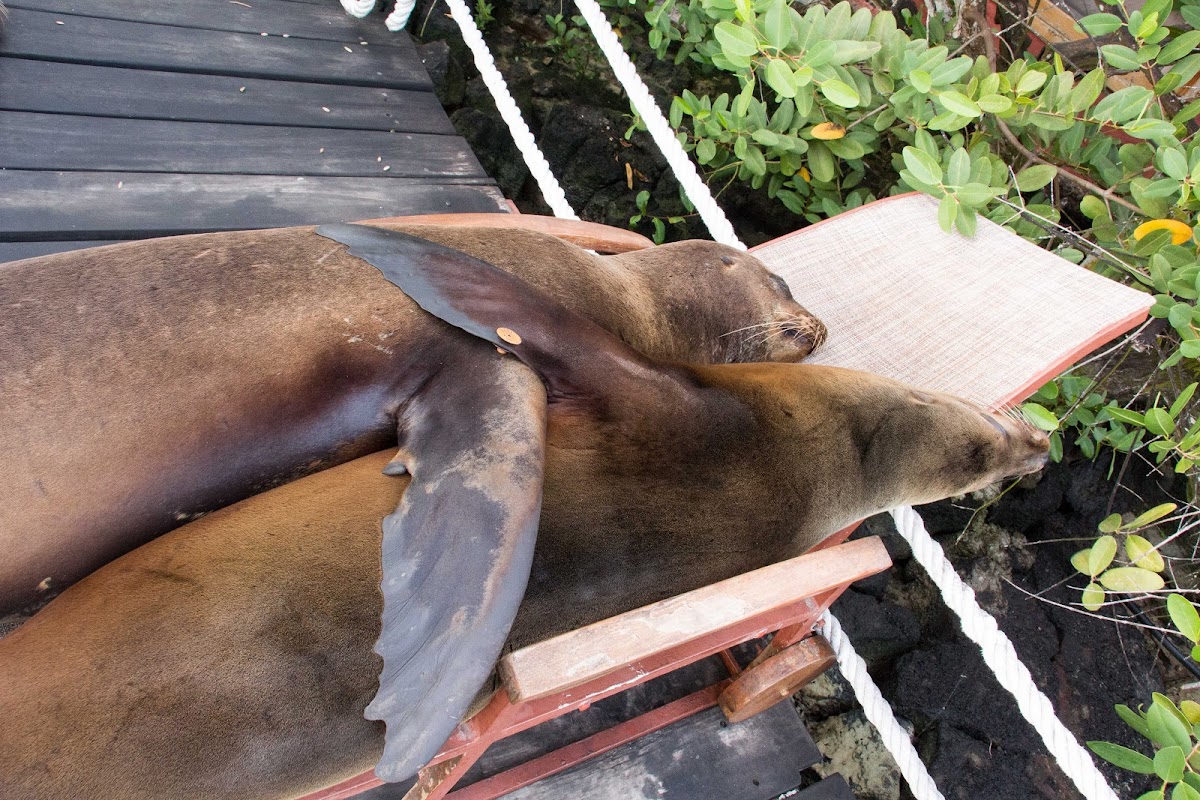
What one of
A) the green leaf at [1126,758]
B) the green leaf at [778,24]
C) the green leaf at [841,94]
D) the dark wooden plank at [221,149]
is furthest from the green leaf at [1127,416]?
the dark wooden plank at [221,149]

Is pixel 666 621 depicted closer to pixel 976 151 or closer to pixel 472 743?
pixel 472 743

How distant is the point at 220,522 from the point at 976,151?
2.67m

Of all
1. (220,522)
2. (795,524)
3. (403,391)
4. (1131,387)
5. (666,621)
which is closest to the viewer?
(666,621)

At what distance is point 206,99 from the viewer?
10.3 ft

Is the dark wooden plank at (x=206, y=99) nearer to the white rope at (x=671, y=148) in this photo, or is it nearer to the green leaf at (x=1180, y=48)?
the white rope at (x=671, y=148)

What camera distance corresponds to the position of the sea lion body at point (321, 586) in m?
1.29

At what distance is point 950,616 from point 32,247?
3299mm

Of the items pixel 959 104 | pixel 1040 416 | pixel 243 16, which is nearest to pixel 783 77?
pixel 959 104

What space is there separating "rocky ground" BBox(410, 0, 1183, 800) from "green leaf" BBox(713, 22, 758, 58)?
192 centimetres

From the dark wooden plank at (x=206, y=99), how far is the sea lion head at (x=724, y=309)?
1.42 meters

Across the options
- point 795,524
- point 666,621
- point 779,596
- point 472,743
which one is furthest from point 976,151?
point 472,743

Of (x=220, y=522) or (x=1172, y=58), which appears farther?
(x=1172, y=58)

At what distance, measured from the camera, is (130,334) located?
158 cm

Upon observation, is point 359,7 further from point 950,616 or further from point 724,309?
point 950,616
